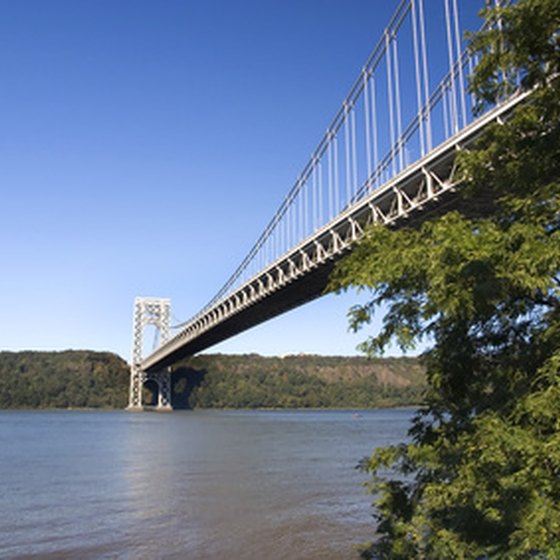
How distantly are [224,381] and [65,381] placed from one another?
32.2m

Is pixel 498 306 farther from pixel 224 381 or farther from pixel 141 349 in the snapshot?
pixel 224 381

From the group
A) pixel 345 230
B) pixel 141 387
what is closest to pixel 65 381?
pixel 141 387

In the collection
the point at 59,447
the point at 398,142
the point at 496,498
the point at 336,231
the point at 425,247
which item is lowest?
the point at 59,447

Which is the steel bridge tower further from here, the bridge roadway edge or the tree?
the tree

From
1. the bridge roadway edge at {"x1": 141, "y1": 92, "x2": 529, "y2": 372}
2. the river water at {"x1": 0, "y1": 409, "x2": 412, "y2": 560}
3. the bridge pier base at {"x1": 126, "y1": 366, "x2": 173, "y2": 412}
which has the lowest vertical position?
the river water at {"x1": 0, "y1": 409, "x2": 412, "y2": 560}

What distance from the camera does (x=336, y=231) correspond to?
27500 mm

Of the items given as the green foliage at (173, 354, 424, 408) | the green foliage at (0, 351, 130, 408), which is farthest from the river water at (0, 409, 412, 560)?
the green foliage at (0, 351, 130, 408)

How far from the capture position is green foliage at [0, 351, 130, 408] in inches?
4769

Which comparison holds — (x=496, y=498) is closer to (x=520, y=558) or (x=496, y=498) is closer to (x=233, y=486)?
(x=520, y=558)

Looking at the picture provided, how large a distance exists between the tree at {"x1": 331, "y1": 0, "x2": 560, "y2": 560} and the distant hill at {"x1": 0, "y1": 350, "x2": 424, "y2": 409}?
104 m

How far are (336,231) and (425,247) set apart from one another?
22410 millimetres

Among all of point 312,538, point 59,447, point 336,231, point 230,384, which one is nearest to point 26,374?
point 230,384

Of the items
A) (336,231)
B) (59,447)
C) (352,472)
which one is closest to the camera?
(352,472)

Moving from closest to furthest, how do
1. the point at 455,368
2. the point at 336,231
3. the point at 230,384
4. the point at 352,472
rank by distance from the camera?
the point at 455,368 → the point at 352,472 → the point at 336,231 → the point at 230,384
